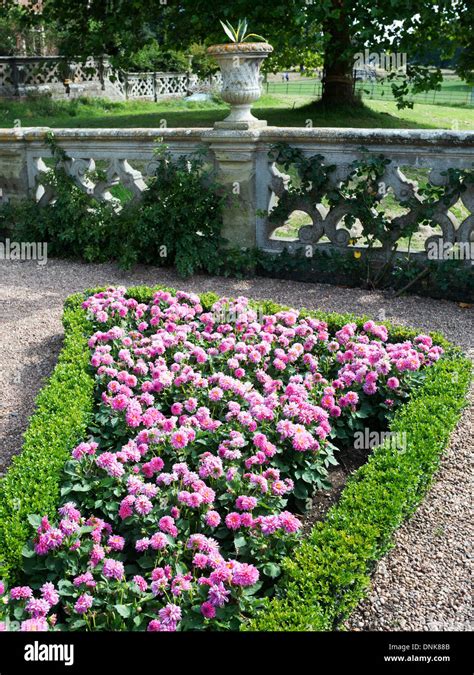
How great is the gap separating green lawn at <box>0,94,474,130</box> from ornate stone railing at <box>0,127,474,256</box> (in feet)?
13.1

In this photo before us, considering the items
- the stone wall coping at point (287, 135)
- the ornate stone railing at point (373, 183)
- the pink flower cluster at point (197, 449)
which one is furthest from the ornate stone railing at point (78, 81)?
the pink flower cluster at point (197, 449)

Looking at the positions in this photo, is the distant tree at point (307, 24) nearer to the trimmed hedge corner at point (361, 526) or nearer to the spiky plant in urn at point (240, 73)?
the spiky plant in urn at point (240, 73)

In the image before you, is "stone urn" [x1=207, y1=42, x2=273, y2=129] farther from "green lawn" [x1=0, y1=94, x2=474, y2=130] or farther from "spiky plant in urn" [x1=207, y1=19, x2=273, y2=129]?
"green lawn" [x1=0, y1=94, x2=474, y2=130]

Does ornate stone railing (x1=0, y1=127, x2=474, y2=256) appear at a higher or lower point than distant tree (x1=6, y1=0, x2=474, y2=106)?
lower

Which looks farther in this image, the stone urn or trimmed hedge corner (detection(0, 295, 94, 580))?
the stone urn

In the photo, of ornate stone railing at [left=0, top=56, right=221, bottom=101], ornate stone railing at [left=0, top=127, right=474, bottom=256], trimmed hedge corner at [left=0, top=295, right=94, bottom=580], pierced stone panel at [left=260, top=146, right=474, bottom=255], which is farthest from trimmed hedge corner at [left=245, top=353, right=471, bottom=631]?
ornate stone railing at [left=0, top=56, right=221, bottom=101]

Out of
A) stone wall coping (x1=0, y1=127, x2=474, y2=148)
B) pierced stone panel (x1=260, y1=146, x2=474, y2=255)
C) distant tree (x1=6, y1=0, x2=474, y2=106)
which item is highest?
distant tree (x1=6, y1=0, x2=474, y2=106)

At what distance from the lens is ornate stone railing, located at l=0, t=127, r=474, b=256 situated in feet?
20.6

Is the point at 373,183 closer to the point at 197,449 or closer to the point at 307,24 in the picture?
the point at 197,449

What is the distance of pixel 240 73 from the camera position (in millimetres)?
6699

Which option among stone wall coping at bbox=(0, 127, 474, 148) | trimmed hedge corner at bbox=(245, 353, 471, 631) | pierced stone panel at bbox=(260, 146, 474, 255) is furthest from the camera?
pierced stone panel at bbox=(260, 146, 474, 255)
